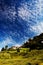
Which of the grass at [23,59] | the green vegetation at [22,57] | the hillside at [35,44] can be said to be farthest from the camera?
the hillside at [35,44]

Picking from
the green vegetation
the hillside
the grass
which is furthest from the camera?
the hillside

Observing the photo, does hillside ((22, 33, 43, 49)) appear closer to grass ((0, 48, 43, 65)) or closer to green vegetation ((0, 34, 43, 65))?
green vegetation ((0, 34, 43, 65))

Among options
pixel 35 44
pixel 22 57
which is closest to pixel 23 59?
pixel 22 57

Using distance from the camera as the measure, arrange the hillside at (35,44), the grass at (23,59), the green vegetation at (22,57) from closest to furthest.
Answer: the grass at (23,59) < the green vegetation at (22,57) < the hillside at (35,44)

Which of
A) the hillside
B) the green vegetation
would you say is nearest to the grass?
the green vegetation

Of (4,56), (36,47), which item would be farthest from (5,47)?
(4,56)

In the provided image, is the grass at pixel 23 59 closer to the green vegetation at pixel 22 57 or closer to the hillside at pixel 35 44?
the green vegetation at pixel 22 57

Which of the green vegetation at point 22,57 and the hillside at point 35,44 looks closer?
the green vegetation at point 22,57

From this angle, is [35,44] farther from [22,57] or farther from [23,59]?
[23,59]

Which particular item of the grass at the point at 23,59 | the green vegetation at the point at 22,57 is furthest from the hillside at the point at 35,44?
the grass at the point at 23,59

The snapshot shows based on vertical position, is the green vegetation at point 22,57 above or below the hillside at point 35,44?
below

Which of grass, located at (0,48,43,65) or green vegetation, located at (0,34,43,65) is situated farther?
green vegetation, located at (0,34,43,65)

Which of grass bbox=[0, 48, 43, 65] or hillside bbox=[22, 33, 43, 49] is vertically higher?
hillside bbox=[22, 33, 43, 49]

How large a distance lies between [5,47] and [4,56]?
56.8 metres
